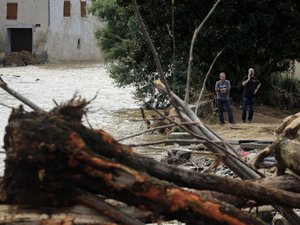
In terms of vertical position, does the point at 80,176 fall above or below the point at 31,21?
above

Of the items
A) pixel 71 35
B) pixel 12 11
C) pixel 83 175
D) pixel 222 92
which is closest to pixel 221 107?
pixel 222 92

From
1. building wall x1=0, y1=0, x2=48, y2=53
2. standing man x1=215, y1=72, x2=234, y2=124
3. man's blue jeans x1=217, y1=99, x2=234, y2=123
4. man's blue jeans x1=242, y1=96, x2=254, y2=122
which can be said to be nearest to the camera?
standing man x1=215, y1=72, x2=234, y2=124

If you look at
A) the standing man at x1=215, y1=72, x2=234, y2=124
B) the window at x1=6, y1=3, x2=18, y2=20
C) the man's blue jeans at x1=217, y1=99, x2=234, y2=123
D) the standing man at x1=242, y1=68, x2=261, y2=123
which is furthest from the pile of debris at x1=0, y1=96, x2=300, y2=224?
the window at x1=6, y1=3, x2=18, y2=20

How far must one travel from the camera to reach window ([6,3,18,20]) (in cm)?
5391

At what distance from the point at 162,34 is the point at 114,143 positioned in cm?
1861

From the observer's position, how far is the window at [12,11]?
53.9 meters

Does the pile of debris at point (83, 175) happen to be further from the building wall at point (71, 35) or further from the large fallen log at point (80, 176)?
the building wall at point (71, 35)

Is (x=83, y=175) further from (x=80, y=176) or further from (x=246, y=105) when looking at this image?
(x=246, y=105)

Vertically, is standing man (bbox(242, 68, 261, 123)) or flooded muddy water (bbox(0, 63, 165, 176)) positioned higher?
standing man (bbox(242, 68, 261, 123))

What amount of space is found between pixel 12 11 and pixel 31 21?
178 centimetres

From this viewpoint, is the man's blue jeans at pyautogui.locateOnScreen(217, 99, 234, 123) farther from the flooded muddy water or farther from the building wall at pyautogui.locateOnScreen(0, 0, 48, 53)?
the building wall at pyautogui.locateOnScreen(0, 0, 48, 53)

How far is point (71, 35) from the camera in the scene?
54.9 metres

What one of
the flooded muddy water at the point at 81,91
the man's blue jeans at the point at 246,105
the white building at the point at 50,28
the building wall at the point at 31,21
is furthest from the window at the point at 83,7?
the man's blue jeans at the point at 246,105

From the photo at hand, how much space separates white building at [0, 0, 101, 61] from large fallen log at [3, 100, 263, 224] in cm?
5117
